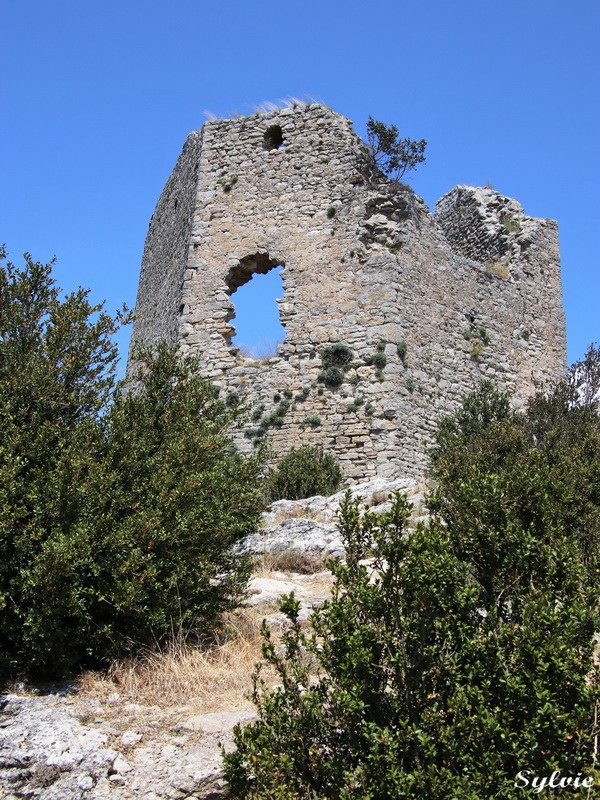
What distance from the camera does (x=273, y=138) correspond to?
14.3 metres

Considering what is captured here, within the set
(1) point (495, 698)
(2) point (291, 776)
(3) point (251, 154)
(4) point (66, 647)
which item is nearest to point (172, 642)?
(4) point (66, 647)

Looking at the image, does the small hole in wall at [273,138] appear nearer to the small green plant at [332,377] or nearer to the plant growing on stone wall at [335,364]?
the plant growing on stone wall at [335,364]

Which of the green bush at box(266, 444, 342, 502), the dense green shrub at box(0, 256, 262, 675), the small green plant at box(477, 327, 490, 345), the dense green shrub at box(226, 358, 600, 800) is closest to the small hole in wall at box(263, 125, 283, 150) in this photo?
the small green plant at box(477, 327, 490, 345)

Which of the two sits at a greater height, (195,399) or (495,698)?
(195,399)

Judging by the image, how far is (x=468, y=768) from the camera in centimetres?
304

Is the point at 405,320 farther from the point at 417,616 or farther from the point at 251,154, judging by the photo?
the point at 417,616

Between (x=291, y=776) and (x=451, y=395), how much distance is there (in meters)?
10.4

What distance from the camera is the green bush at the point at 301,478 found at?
426 inches

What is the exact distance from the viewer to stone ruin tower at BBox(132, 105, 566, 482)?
12234 mm

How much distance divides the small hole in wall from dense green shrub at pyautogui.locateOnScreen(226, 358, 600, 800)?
37.3 feet

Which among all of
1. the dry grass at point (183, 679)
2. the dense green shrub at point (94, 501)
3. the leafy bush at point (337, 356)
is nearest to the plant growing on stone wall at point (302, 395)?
the leafy bush at point (337, 356)

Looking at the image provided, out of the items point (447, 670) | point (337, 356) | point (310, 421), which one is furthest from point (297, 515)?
point (447, 670)

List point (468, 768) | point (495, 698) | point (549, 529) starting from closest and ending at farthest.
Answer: point (468, 768), point (495, 698), point (549, 529)

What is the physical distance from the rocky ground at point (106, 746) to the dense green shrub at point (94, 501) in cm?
38
